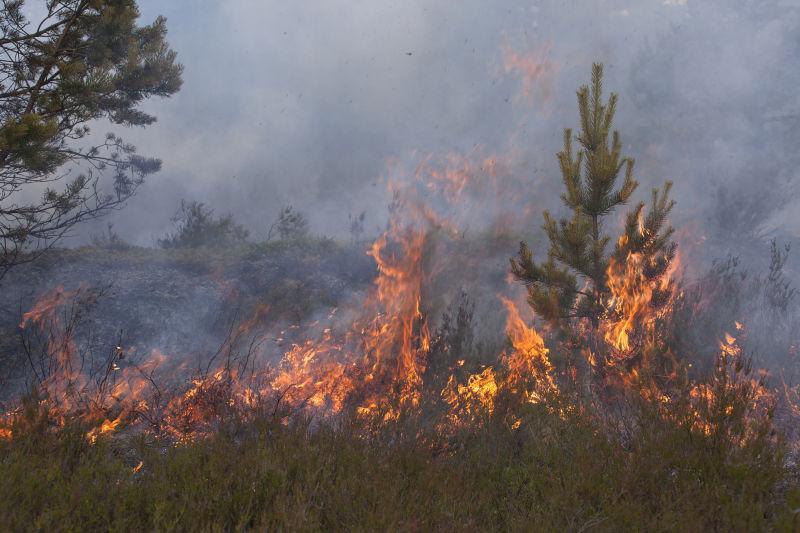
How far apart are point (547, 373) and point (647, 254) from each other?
6.13ft

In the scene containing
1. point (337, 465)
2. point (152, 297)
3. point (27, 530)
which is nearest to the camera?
point (27, 530)

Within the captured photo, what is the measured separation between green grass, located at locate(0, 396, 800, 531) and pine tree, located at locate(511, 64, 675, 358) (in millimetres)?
2362

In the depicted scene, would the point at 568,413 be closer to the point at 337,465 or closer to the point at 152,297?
the point at 337,465

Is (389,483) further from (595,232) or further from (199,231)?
(199,231)

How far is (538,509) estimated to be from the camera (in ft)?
9.41

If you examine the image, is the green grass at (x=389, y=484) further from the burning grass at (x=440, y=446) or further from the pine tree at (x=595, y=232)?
the pine tree at (x=595, y=232)

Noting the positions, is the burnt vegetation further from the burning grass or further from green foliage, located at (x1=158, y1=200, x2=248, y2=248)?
green foliage, located at (x1=158, y1=200, x2=248, y2=248)

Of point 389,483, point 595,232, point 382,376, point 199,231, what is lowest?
point 389,483

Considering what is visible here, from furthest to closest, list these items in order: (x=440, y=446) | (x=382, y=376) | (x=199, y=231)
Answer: (x=199, y=231)
(x=382, y=376)
(x=440, y=446)

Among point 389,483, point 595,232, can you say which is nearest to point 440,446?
point 389,483

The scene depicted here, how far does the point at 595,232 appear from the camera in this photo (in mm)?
6125

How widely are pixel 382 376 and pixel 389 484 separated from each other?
304cm

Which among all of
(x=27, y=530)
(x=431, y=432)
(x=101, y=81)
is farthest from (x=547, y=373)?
(x=101, y=81)

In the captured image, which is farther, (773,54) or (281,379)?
(773,54)
